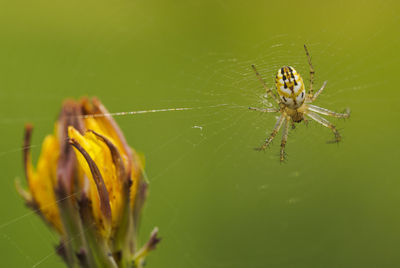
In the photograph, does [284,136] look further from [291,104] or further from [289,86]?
[289,86]

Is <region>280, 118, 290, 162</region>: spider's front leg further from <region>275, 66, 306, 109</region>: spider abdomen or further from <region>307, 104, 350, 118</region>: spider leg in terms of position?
<region>275, 66, 306, 109</region>: spider abdomen

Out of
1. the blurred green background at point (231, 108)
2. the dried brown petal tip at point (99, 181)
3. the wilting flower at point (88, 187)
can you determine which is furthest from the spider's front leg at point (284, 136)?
the dried brown petal tip at point (99, 181)

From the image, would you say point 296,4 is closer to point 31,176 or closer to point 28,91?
point 28,91

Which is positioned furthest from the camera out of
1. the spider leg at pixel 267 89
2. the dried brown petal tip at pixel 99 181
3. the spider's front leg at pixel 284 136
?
the spider's front leg at pixel 284 136

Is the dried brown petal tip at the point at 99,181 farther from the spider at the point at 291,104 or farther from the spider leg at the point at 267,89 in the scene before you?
the spider leg at the point at 267,89

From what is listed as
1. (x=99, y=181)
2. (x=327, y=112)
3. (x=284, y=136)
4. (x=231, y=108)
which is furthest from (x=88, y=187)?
(x=327, y=112)

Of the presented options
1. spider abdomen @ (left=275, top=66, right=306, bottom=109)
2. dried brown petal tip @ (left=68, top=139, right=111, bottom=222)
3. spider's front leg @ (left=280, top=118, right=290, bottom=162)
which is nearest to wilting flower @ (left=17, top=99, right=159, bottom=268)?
dried brown petal tip @ (left=68, top=139, right=111, bottom=222)
